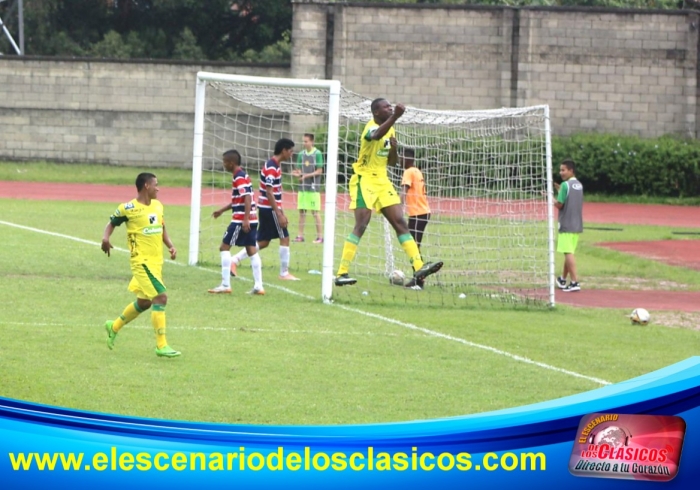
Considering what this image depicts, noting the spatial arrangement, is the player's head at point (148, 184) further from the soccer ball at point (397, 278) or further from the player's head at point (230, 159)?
the soccer ball at point (397, 278)

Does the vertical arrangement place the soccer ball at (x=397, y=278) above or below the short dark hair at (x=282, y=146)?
below

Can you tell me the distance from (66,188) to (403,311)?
21.2 metres

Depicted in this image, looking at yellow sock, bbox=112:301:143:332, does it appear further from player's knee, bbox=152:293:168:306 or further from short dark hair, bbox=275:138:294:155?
short dark hair, bbox=275:138:294:155

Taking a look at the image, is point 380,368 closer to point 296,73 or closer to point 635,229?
point 635,229

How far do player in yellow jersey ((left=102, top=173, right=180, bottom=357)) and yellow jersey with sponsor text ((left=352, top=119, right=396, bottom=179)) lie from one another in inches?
153

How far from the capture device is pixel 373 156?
516 inches

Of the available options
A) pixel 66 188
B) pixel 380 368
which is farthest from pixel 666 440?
pixel 66 188

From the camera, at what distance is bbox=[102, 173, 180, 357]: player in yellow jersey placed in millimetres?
9164

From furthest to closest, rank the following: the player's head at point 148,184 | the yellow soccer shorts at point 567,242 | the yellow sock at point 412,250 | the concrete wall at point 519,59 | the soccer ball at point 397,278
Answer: the concrete wall at point 519,59, the yellow soccer shorts at point 567,242, the soccer ball at point 397,278, the yellow sock at point 412,250, the player's head at point 148,184

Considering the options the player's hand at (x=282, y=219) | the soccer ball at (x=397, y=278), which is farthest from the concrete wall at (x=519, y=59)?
the player's hand at (x=282, y=219)

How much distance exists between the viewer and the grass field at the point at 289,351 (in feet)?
24.9

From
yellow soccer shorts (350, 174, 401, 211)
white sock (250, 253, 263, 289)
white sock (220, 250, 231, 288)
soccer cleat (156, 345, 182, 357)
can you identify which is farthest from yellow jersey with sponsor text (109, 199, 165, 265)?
yellow soccer shorts (350, 174, 401, 211)

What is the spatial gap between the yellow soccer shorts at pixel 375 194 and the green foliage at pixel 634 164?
21.3 meters

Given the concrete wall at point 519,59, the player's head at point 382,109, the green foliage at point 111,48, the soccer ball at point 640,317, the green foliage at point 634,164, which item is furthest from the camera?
the green foliage at point 111,48
